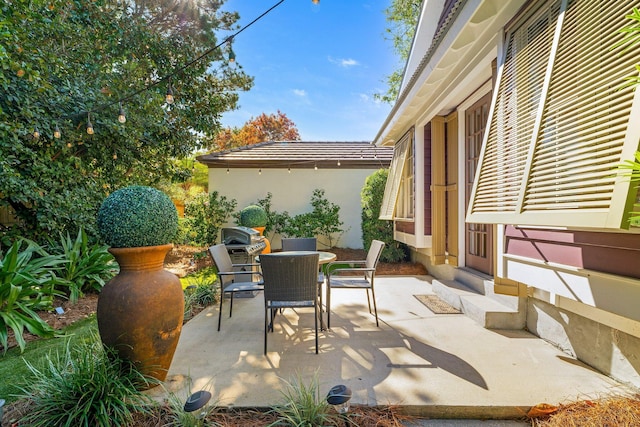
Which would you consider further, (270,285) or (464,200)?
(464,200)

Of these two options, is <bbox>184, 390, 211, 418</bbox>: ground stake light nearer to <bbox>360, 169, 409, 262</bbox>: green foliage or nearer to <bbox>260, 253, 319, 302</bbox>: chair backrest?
<bbox>260, 253, 319, 302</bbox>: chair backrest

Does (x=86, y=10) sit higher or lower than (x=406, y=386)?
higher

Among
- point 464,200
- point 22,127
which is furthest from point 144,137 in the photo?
point 464,200

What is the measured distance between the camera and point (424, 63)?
4191 millimetres

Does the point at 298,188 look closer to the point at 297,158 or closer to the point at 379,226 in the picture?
the point at 297,158

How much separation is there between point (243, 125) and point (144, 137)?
1950 cm

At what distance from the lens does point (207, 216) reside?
9266 mm

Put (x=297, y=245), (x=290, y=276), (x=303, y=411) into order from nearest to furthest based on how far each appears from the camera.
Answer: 1. (x=303, y=411)
2. (x=290, y=276)
3. (x=297, y=245)

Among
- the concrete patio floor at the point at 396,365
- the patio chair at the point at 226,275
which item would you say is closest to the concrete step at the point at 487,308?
the concrete patio floor at the point at 396,365

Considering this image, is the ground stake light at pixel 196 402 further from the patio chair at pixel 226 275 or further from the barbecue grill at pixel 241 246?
the barbecue grill at pixel 241 246

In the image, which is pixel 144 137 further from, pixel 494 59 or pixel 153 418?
pixel 494 59

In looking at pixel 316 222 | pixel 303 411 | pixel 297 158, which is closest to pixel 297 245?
pixel 303 411

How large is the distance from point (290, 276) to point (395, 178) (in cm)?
438

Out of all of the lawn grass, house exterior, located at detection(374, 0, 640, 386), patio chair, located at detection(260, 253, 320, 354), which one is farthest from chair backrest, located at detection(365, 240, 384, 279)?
the lawn grass
